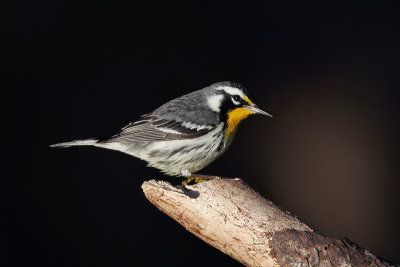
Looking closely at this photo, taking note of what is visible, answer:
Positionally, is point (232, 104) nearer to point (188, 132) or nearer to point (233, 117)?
point (233, 117)

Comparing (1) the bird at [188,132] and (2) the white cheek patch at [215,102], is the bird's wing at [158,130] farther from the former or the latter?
(2) the white cheek patch at [215,102]

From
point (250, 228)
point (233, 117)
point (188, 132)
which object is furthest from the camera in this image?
point (233, 117)

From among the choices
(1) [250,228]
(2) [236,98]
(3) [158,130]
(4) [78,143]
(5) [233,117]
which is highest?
(2) [236,98]

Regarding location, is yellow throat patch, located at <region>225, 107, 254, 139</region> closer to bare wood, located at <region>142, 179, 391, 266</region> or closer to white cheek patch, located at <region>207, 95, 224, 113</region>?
white cheek patch, located at <region>207, 95, 224, 113</region>

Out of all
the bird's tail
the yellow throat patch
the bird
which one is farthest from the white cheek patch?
the bird's tail

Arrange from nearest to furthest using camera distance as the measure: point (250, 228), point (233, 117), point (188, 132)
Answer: point (250, 228), point (188, 132), point (233, 117)

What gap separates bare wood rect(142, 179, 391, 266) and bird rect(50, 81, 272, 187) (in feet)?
2.31

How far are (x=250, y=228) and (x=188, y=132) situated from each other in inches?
50.4

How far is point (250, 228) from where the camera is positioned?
3383mm

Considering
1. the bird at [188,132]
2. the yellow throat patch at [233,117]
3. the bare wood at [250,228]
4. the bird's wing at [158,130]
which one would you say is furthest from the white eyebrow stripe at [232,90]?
the bare wood at [250,228]

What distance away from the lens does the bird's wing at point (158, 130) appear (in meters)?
4.46

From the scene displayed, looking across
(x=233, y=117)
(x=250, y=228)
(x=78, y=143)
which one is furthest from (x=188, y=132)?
(x=250, y=228)

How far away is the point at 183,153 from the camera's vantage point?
446cm

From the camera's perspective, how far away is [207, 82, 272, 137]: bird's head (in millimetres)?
4520
